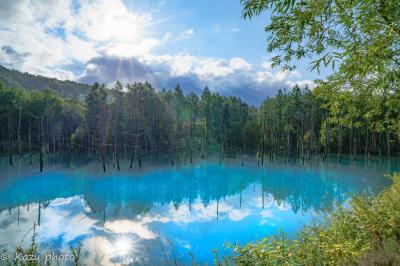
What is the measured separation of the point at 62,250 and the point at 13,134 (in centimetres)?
6822

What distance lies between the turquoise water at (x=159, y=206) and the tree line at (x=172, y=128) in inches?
670

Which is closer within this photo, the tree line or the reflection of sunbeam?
the reflection of sunbeam

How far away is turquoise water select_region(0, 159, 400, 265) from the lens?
46.7 feet

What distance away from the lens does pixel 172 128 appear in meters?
64.8

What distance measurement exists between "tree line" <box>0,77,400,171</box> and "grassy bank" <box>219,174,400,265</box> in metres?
47.0

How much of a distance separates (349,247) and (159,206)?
19.7 meters

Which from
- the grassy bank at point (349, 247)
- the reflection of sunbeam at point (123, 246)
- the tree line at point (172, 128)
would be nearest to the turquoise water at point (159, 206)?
the reflection of sunbeam at point (123, 246)

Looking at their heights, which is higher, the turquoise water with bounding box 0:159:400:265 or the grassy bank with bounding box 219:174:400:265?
the grassy bank with bounding box 219:174:400:265

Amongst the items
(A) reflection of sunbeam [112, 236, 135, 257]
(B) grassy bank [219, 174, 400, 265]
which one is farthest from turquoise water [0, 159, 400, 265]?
(B) grassy bank [219, 174, 400, 265]

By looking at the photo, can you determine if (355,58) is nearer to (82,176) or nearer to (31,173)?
(82,176)

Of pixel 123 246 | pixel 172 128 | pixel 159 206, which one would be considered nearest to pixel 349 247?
pixel 123 246

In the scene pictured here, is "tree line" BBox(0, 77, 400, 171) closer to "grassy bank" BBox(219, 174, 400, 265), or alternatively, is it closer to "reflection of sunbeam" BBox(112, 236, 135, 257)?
"reflection of sunbeam" BBox(112, 236, 135, 257)

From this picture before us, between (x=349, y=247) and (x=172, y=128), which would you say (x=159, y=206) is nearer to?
(x=349, y=247)

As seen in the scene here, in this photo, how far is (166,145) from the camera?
6769cm
